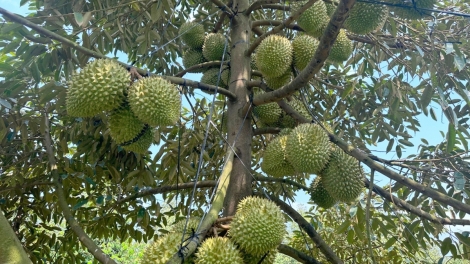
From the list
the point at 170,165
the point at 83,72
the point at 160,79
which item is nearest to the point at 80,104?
the point at 83,72

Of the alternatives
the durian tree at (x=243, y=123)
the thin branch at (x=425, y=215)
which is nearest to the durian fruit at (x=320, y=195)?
the durian tree at (x=243, y=123)

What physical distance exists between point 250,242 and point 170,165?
1.34 metres

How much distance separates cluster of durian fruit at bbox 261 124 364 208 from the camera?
1711mm

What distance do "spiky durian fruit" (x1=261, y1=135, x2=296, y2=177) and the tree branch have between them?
0.23 m

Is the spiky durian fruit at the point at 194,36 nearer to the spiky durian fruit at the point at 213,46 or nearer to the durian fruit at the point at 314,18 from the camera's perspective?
the spiky durian fruit at the point at 213,46

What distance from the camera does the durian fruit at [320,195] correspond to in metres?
1.98

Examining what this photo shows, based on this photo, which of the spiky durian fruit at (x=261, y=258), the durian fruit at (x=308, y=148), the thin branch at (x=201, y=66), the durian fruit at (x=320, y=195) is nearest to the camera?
the spiky durian fruit at (x=261, y=258)

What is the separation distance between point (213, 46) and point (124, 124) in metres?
1.04

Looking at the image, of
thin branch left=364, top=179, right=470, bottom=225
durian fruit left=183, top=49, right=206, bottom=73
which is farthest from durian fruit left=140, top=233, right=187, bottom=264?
durian fruit left=183, top=49, right=206, bottom=73

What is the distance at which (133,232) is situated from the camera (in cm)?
276

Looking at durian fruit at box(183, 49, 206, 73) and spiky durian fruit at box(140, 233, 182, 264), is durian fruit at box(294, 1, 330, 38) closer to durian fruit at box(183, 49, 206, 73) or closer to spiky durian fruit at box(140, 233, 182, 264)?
durian fruit at box(183, 49, 206, 73)

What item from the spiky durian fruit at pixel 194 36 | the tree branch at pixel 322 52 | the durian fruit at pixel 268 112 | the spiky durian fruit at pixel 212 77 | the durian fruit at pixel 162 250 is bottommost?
the durian fruit at pixel 162 250

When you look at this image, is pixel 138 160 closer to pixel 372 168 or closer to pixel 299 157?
pixel 299 157

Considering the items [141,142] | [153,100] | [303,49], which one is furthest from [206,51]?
[153,100]
